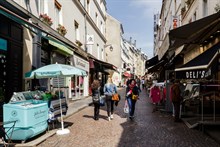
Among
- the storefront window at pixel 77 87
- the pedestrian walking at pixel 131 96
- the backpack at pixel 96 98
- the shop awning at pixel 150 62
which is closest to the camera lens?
the backpack at pixel 96 98

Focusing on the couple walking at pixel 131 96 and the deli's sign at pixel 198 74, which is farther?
the couple walking at pixel 131 96

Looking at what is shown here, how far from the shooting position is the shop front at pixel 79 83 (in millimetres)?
19284

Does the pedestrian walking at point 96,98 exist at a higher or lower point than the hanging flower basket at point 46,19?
lower

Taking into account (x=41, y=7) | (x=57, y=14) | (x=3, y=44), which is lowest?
(x=3, y=44)

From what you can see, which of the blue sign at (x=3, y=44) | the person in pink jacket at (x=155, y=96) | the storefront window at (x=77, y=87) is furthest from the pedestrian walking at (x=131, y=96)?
the storefront window at (x=77, y=87)

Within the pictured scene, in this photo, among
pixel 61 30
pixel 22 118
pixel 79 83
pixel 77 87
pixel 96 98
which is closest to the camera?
pixel 22 118

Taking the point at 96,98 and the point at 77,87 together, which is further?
the point at 77,87

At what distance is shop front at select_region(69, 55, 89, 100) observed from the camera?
19284 millimetres

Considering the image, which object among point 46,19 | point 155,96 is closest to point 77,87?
point 46,19

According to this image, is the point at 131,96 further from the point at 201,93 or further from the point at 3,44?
the point at 3,44

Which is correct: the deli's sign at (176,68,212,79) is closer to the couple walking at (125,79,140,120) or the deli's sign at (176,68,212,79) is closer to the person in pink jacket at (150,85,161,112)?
the couple walking at (125,79,140,120)

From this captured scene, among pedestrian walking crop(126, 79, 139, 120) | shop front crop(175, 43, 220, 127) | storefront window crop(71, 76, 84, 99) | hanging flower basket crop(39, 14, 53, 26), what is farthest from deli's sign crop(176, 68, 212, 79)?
storefront window crop(71, 76, 84, 99)

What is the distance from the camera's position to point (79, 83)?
22.7 meters

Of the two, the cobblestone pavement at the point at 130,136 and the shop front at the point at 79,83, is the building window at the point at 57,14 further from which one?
the cobblestone pavement at the point at 130,136
